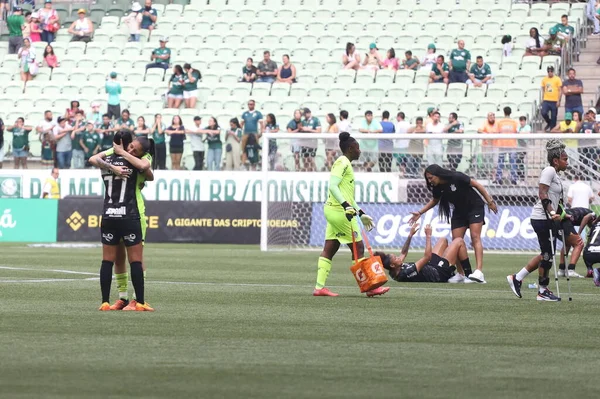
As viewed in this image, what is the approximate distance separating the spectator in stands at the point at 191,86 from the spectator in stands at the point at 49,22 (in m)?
7.27

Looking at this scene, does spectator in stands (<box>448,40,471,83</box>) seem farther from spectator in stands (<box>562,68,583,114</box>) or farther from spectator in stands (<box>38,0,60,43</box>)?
spectator in stands (<box>38,0,60,43</box>)

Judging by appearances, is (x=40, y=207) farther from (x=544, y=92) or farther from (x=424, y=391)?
(x=424, y=391)

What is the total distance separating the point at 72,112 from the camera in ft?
116

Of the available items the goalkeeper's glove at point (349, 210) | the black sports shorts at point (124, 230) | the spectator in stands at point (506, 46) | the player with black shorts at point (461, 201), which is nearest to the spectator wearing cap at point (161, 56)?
the spectator in stands at point (506, 46)

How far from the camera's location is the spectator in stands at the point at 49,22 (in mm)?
42594

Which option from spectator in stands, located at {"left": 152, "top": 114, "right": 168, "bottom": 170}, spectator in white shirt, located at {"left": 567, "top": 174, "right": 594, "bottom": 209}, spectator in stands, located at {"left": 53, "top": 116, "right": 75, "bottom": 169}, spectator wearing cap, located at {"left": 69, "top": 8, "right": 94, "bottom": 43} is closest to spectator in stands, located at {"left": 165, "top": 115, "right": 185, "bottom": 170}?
spectator in stands, located at {"left": 152, "top": 114, "right": 168, "bottom": 170}

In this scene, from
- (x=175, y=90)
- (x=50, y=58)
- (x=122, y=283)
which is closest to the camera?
(x=122, y=283)

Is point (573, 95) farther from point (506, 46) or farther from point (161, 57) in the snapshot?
point (161, 57)

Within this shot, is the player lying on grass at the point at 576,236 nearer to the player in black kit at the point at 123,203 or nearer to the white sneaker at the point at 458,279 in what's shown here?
the white sneaker at the point at 458,279

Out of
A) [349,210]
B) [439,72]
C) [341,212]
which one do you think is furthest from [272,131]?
[349,210]

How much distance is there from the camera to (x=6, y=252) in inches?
1073

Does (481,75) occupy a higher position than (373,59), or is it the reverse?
(373,59)

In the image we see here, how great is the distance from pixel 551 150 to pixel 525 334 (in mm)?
4449

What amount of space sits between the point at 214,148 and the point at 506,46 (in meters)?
9.81
